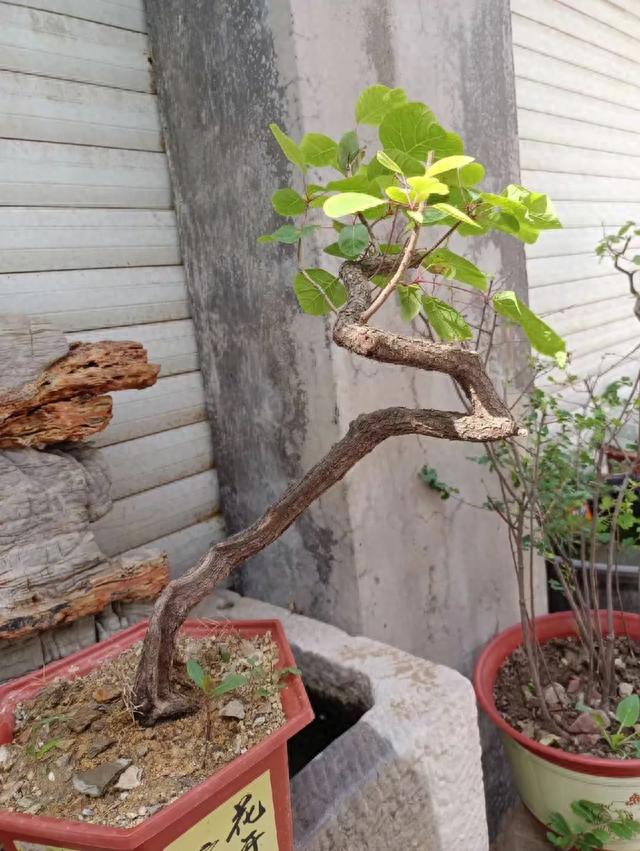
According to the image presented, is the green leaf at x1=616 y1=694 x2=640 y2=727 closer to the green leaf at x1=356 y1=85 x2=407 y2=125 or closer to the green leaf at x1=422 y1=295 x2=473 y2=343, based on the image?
the green leaf at x1=422 y1=295 x2=473 y2=343

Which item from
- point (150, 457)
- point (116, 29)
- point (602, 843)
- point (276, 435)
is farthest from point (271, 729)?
point (116, 29)

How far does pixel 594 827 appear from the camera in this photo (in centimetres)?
148

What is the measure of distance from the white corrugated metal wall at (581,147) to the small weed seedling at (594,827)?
2138 millimetres

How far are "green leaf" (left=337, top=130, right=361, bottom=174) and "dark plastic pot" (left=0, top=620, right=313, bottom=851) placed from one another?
2.74 ft

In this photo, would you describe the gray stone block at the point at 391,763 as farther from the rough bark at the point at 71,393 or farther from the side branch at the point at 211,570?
the rough bark at the point at 71,393

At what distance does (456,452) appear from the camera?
70.6 inches

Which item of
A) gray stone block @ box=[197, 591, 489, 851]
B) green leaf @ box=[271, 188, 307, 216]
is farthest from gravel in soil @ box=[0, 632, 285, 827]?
green leaf @ box=[271, 188, 307, 216]

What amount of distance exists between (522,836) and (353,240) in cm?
175

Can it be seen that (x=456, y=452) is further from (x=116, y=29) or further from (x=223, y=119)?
(x=116, y=29)

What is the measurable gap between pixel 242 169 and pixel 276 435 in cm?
67

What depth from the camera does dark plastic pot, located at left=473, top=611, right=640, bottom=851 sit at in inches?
55.7

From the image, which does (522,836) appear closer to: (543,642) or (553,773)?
(553,773)

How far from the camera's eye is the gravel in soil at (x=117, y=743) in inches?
34.4

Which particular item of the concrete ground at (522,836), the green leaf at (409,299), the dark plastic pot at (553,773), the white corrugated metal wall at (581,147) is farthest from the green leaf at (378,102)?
the white corrugated metal wall at (581,147)
